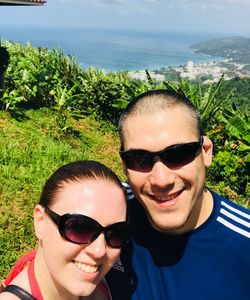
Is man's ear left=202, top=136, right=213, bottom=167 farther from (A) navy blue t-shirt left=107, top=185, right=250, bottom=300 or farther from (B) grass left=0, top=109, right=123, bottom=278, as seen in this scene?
(B) grass left=0, top=109, right=123, bottom=278

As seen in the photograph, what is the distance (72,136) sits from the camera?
1152 cm

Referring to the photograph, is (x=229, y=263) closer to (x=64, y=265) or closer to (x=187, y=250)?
(x=187, y=250)

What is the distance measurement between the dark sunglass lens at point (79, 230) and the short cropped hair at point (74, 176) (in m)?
0.18

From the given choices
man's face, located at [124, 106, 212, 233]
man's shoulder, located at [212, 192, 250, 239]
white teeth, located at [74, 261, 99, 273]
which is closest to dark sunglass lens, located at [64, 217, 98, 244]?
white teeth, located at [74, 261, 99, 273]

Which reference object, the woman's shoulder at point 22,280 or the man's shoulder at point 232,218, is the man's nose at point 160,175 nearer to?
the man's shoulder at point 232,218

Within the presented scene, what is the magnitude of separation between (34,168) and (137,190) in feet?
19.3


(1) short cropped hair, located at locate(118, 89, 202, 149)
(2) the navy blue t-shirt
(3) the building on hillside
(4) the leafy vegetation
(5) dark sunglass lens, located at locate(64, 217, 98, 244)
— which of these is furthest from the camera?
(3) the building on hillside

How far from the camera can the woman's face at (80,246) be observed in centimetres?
182

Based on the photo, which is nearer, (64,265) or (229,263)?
(64,265)

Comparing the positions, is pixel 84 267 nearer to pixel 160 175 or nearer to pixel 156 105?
pixel 160 175

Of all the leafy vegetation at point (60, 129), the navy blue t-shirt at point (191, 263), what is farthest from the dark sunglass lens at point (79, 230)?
the leafy vegetation at point (60, 129)

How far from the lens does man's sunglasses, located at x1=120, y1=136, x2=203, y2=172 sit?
7.09 feet

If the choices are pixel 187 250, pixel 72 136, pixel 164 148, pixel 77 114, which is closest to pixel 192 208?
pixel 187 250

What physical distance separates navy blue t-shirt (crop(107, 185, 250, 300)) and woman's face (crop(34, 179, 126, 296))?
0.44 m
